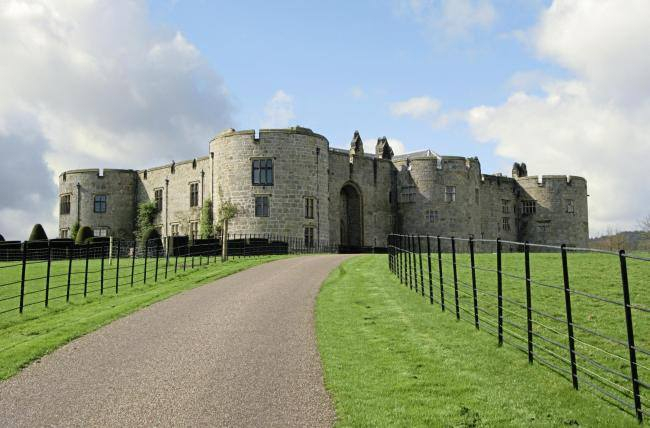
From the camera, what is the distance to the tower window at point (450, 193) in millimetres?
50844

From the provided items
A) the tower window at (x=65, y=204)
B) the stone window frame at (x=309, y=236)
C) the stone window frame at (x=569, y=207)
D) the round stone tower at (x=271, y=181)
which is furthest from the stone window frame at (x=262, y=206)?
the stone window frame at (x=569, y=207)

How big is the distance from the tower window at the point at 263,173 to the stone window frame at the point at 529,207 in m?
30.7

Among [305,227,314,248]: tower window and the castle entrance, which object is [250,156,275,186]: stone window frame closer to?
[305,227,314,248]: tower window

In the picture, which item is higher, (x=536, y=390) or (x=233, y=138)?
(x=233, y=138)

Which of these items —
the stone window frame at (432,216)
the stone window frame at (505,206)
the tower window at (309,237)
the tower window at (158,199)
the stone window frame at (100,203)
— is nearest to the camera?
the tower window at (309,237)

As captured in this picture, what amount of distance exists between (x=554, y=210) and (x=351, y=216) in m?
22.6

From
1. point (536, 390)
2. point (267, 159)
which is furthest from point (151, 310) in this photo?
point (267, 159)

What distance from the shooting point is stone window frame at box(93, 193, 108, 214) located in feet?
177

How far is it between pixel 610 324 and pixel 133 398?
978 cm

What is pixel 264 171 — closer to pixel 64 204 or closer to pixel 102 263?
pixel 102 263

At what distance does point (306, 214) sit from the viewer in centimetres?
4162

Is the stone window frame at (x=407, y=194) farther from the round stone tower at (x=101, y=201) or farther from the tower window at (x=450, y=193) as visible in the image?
the round stone tower at (x=101, y=201)

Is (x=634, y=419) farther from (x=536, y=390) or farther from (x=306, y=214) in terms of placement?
(x=306, y=214)

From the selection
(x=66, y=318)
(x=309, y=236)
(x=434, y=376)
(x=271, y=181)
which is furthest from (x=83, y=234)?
(x=434, y=376)
